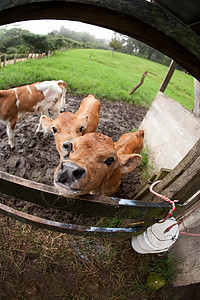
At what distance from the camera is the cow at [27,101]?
13.8 feet

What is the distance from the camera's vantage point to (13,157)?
4227 mm

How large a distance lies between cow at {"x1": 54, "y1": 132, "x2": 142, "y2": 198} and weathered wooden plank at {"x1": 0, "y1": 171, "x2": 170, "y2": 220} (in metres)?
0.08

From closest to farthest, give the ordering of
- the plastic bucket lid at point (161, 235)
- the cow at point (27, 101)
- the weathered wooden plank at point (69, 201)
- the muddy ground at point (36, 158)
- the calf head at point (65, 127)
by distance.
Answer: the weathered wooden plank at point (69, 201) < the plastic bucket lid at point (161, 235) < the calf head at point (65, 127) < the muddy ground at point (36, 158) < the cow at point (27, 101)

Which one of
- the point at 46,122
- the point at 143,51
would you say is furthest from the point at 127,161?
the point at 143,51

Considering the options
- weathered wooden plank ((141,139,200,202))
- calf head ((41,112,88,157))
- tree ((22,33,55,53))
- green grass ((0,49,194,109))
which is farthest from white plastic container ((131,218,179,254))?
tree ((22,33,55,53))

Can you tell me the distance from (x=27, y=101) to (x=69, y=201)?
3.78 metres

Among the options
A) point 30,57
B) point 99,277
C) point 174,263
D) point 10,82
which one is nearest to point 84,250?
point 99,277

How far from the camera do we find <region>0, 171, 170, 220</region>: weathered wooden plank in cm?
146

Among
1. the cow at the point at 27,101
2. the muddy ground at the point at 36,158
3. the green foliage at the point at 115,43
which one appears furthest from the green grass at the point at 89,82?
the green foliage at the point at 115,43

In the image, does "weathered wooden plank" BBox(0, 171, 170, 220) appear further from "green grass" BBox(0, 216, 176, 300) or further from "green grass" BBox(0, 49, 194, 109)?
"green grass" BBox(0, 49, 194, 109)

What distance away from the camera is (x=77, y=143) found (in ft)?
6.97

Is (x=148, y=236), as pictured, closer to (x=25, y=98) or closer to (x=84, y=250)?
(x=84, y=250)

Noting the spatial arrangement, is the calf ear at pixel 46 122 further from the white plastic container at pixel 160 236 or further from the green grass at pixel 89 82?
the green grass at pixel 89 82

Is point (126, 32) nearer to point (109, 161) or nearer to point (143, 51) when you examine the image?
point (109, 161)
